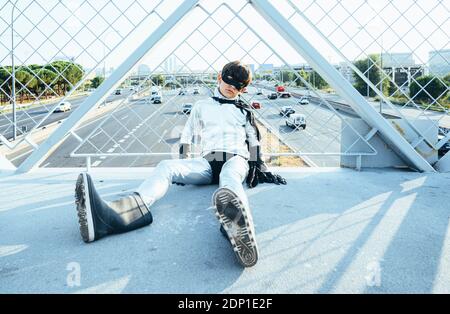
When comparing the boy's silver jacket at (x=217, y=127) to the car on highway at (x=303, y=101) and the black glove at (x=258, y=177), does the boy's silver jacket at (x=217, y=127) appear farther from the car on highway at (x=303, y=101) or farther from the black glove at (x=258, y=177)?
the car on highway at (x=303, y=101)

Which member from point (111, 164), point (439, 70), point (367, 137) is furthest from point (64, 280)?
point (111, 164)

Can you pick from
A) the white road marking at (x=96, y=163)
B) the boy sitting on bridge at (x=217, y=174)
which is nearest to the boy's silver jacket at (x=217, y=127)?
the boy sitting on bridge at (x=217, y=174)

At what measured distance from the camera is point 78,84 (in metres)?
3.41

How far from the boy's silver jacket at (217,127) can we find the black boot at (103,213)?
0.70 metres

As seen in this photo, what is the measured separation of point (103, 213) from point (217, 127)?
1.00 meters

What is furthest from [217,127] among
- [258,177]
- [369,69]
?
[369,69]

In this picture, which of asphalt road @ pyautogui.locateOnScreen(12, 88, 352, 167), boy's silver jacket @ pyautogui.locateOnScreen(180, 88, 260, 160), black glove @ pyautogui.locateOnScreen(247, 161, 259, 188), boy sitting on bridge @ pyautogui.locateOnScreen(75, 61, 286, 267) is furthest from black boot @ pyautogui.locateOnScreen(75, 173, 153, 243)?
asphalt road @ pyautogui.locateOnScreen(12, 88, 352, 167)

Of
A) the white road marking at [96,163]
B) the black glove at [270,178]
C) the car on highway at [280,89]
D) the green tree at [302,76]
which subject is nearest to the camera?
the black glove at [270,178]

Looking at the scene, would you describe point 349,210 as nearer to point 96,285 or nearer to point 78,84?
point 96,285

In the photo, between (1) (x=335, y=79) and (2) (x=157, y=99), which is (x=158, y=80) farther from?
(1) (x=335, y=79)

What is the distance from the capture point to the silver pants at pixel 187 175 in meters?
2.05

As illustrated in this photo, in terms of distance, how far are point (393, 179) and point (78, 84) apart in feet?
9.25

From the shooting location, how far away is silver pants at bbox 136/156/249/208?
2051 millimetres
